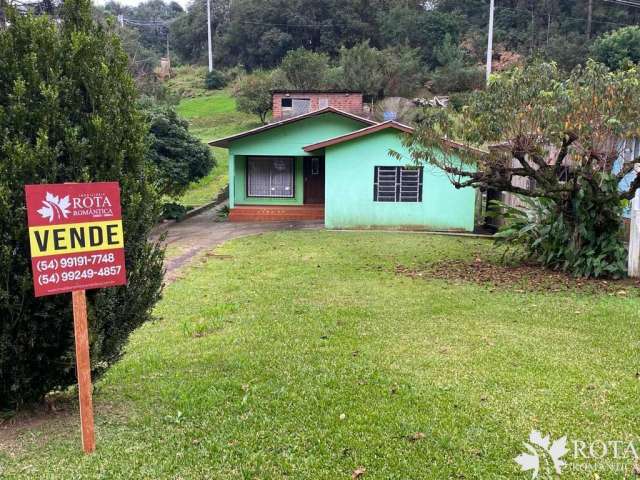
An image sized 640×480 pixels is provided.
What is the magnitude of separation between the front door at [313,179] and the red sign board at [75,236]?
735 inches

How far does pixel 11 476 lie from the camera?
353 cm

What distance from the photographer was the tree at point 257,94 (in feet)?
128

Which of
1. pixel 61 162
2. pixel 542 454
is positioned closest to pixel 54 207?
pixel 61 162

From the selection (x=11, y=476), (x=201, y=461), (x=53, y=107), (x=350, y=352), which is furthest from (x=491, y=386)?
(x=53, y=107)

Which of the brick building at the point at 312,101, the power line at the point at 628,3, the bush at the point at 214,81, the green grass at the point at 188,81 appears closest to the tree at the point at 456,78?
the power line at the point at 628,3

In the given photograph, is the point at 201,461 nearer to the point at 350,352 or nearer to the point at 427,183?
the point at 350,352

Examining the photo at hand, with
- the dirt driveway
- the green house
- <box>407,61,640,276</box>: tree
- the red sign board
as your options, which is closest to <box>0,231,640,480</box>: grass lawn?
the red sign board

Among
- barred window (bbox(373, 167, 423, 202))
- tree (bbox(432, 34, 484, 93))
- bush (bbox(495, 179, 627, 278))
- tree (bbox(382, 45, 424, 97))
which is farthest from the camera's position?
tree (bbox(432, 34, 484, 93))

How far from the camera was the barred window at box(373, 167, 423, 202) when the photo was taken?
1809 centimetres

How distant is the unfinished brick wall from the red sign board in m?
22.4

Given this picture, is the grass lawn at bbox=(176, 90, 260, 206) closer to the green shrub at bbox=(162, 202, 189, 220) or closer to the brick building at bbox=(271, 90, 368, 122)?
the green shrub at bbox=(162, 202, 189, 220)

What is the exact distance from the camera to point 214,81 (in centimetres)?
5803

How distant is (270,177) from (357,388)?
1807 cm

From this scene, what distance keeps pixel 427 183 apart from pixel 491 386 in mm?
13755
